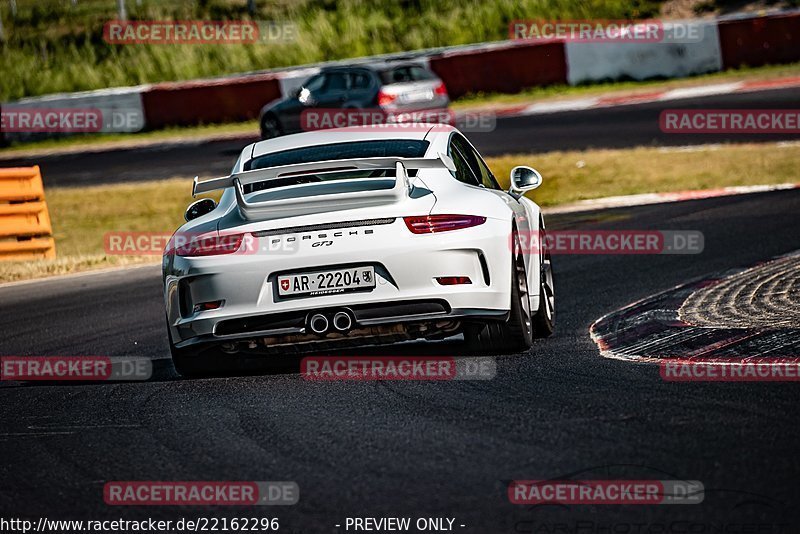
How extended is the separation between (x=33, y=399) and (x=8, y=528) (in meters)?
2.66

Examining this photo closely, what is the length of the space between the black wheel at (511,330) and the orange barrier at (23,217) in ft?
29.4

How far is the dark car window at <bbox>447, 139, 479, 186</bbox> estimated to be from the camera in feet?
24.9

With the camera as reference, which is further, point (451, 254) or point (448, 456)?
point (451, 254)

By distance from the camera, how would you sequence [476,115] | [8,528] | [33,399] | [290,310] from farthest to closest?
[476,115], [33,399], [290,310], [8,528]

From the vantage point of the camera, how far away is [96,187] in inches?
915

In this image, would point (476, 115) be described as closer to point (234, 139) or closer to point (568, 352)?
point (234, 139)

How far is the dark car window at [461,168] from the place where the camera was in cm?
758

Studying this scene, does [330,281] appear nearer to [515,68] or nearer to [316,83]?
[316,83]

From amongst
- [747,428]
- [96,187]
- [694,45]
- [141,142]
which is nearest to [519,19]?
[694,45]
